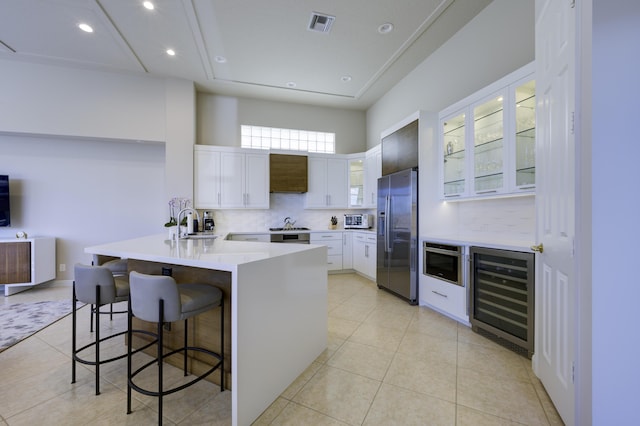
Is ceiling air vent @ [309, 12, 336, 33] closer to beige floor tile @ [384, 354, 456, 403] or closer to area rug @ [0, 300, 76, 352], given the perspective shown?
beige floor tile @ [384, 354, 456, 403]

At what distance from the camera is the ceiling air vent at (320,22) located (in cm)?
309

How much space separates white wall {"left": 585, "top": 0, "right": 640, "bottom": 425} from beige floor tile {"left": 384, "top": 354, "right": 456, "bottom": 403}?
0.83 metres

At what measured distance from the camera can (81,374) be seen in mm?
1988

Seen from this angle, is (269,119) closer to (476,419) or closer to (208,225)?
(208,225)

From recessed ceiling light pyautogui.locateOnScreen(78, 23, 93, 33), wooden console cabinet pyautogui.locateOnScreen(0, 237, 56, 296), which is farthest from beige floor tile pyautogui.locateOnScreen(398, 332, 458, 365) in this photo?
wooden console cabinet pyautogui.locateOnScreen(0, 237, 56, 296)

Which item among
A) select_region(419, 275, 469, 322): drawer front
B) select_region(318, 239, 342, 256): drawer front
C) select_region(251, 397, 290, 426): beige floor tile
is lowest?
select_region(251, 397, 290, 426): beige floor tile

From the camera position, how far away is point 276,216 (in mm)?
5465

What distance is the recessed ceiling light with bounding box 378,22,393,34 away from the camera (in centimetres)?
322

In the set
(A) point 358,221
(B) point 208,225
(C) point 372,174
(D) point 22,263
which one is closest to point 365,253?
(A) point 358,221

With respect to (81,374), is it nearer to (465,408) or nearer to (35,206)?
(465,408)

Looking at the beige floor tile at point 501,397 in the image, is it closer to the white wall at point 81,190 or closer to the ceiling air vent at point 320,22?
the ceiling air vent at point 320,22

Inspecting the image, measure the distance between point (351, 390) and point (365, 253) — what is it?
321cm

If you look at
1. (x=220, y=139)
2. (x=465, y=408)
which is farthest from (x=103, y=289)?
(x=220, y=139)

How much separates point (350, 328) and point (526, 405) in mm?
1523
